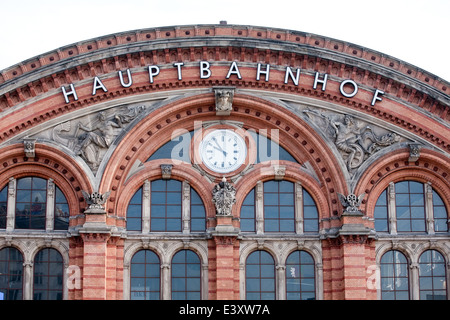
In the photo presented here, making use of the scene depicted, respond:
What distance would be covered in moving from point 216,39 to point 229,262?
8.95 m

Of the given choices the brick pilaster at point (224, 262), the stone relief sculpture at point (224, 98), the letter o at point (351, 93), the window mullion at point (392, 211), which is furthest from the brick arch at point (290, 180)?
the letter o at point (351, 93)

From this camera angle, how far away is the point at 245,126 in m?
43.4

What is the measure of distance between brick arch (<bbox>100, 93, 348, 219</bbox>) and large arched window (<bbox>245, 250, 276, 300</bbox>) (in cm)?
331

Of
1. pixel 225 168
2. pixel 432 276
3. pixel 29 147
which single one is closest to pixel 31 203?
pixel 29 147

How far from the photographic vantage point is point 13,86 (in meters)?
41.7

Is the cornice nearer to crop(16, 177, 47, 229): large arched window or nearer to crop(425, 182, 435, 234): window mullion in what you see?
crop(425, 182, 435, 234): window mullion

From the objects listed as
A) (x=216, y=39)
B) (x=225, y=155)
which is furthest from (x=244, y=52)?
(x=225, y=155)

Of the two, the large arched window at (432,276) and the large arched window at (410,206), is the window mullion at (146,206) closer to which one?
the large arched window at (410,206)

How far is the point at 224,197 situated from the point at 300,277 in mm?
4417

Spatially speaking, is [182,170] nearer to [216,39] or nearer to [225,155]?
[225,155]

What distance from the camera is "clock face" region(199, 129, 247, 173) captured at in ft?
140

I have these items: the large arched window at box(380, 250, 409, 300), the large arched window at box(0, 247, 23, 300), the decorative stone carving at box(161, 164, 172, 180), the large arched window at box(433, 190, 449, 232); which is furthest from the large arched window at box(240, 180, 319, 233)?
the large arched window at box(0, 247, 23, 300)

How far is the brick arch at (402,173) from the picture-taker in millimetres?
42500

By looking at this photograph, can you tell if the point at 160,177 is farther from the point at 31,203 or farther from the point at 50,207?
the point at 31,203
